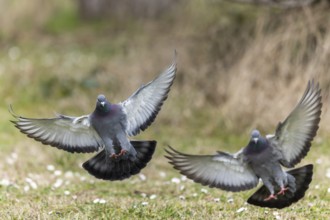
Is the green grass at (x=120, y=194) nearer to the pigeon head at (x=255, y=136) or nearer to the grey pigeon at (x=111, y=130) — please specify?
the grey pigeon at (x=111, y=130)

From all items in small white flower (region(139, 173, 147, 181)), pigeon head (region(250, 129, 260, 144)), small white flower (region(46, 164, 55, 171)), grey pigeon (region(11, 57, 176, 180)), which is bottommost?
pigeon head (region(250, 129, 260, 144))

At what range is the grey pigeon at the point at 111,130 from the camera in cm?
540

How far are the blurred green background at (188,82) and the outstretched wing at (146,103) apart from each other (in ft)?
3.55

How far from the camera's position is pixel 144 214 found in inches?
219

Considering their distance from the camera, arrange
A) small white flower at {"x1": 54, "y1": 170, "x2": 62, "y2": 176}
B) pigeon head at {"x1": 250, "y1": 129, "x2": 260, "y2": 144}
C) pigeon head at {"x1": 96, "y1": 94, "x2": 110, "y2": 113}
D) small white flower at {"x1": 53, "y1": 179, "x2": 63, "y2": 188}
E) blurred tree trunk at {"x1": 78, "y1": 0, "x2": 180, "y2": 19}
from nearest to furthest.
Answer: pigeon head at {"x1": 250, "y1": 129, "x2": 260, "y2": 144} → pigeon head at {"x1": 96, "y1": 94, "x2": 110, "y2": 113} → small white flower at {"x1": 53, "y1": 179, "x2": 63, "y2": 188} → small white flower at {"x1": 54, "y1": 170, "x2": 62, "y2": 176} → blurred tree trunk at {"x1": 78, "y1": 0, "x2": 180, "y2": 19}

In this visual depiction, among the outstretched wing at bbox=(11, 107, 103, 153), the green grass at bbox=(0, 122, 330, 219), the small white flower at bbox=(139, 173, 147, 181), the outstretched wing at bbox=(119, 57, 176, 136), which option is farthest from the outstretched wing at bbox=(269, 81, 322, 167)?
the small white flower at bbox=(139, 173, 147, 181)

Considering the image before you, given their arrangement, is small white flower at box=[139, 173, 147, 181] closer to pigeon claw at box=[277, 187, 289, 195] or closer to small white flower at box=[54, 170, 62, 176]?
small white flower at box=[54, 170, 62, 176]

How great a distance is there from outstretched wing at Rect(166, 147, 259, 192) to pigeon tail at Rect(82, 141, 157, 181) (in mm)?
346

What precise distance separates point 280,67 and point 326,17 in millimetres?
1067

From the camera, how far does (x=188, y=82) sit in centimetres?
1125

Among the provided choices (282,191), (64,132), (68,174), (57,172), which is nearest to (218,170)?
(282,191)

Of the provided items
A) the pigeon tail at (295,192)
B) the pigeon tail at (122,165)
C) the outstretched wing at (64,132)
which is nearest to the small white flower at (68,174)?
the outstretched wing at (64,132)

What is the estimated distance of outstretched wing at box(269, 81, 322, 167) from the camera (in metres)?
5.07

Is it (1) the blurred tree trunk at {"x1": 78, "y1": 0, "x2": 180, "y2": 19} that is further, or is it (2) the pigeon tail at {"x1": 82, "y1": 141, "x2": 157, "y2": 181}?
(1) the blurred tree trunk at {"x1": 78, "y1": 0, "x2": 180, "y2": 19}
